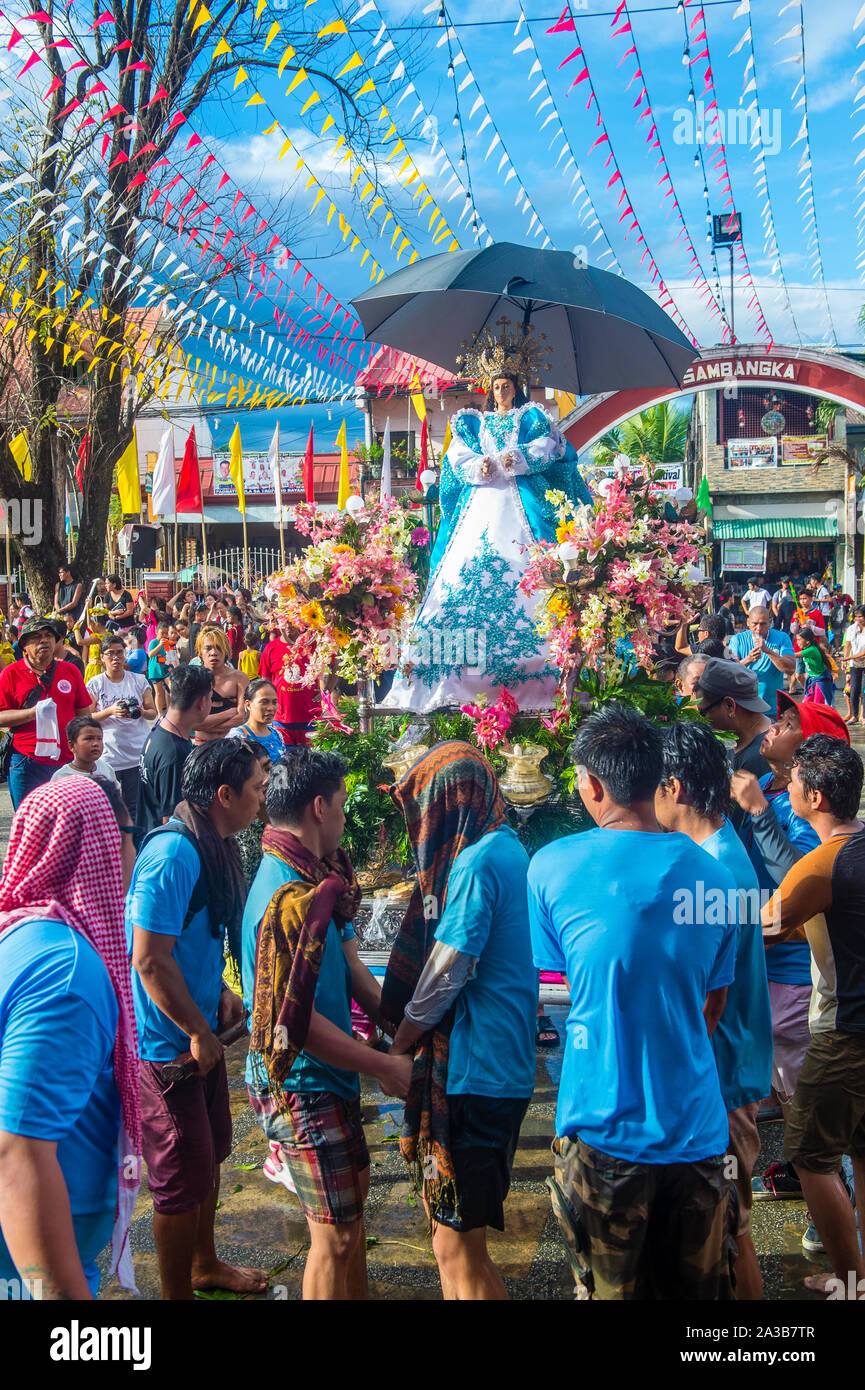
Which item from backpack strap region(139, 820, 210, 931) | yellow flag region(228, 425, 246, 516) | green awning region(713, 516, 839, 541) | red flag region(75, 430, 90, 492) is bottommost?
backpack strap region(139, 820, 210, 931)

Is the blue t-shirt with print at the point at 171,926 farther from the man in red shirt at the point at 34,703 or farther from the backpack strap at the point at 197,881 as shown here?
the man in red shirt at the point at 34,703

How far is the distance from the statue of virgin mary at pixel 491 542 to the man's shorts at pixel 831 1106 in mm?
2199

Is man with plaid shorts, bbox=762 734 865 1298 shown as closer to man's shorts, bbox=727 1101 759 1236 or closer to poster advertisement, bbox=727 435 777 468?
man's shorts, bbox=727 1101 759 1236

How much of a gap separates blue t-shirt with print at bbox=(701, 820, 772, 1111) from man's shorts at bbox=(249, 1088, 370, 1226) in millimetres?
990

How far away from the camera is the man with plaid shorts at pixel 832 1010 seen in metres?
2.96

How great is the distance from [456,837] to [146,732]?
490 centimetres

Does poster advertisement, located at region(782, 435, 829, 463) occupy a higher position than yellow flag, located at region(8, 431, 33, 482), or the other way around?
poster advertisement, located at region(782, 435, 829, 463)

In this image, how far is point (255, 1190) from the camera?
3840 millimetres

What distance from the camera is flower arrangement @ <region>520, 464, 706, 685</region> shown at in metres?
4.30

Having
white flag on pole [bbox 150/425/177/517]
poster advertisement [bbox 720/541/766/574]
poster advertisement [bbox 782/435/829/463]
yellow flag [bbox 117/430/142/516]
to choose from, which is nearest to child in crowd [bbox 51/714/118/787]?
yellow flag [bbox 117/430/142/516]

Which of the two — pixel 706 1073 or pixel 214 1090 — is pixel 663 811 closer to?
pixel 706 1073

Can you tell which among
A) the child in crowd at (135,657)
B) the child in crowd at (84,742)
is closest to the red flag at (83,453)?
the child in crowd at (135,657)

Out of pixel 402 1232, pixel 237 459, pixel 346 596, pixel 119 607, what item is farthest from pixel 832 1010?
pixel 237 459
